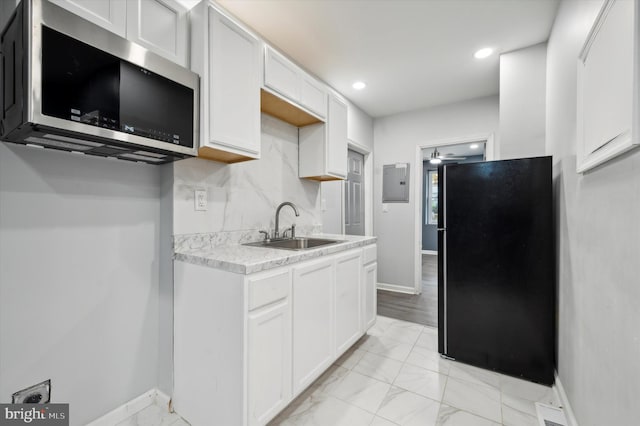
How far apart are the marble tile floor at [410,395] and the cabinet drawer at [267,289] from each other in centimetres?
75

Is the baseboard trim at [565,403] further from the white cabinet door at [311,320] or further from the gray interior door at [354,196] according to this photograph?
the gray interior door at [354,196]

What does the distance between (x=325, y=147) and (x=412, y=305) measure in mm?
2293

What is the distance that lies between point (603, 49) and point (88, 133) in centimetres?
208

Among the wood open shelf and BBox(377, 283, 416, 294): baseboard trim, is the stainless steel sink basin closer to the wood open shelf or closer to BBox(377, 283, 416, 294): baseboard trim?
the wood open shelf

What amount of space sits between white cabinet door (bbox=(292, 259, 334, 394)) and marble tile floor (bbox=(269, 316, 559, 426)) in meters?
0.16

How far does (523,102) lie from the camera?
2.64 m

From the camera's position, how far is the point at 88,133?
1129 mm

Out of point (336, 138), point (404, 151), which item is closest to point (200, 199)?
point (336, 138)

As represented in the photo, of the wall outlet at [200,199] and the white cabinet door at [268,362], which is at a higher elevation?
the wall outlet at [200,199]

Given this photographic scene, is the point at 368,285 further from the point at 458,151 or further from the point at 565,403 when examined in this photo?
the point at 458,151

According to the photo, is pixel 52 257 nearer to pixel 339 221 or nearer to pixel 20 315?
pixel 20 315

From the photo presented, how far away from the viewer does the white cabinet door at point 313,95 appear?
7.35ft

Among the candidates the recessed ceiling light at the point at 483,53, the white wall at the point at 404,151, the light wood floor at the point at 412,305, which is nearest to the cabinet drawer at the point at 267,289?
the light wood floor at the point at 412,305

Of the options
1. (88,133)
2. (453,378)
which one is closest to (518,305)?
(453,378)
